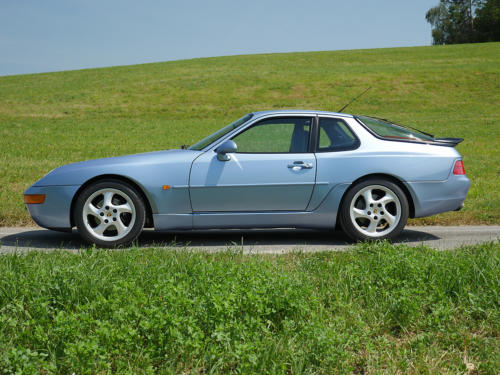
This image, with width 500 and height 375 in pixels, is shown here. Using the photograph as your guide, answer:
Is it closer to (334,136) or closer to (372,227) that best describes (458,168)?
(372,227)

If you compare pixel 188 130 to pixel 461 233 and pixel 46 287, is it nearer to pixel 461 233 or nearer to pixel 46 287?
pixel 461 233

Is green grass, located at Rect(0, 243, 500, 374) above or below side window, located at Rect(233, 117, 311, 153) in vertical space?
below

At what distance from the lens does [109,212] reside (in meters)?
5.55

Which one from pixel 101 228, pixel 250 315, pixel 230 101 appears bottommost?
pixel 250 315

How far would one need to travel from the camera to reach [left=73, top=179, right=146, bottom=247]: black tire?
5.51 m

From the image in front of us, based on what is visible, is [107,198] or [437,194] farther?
[437,194]

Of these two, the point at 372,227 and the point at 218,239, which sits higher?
the point at 372,227

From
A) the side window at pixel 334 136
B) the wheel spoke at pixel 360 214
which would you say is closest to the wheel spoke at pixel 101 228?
the side window at pixel 334 136

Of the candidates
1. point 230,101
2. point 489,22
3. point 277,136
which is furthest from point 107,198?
point 489,22

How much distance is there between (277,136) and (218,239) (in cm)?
140

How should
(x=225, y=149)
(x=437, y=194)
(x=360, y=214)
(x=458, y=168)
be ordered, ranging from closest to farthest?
(x=225, y=149)
(x=360, y=214)
(x=437, y=194)
(x=458, y=168)

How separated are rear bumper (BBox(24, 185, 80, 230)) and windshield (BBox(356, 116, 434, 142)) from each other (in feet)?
11.0

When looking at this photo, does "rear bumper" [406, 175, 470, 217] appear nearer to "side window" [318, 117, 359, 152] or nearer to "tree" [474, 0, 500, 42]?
"side window" [318, 117, 359, 152]

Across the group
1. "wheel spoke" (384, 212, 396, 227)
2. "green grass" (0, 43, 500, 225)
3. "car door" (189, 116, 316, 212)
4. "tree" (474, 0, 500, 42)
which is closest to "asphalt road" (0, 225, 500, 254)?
"wheel spoke" (384, 212, 396, 227)
